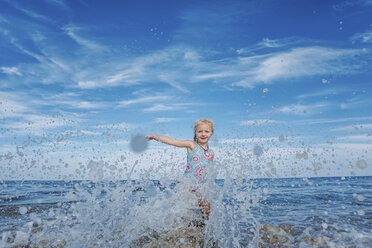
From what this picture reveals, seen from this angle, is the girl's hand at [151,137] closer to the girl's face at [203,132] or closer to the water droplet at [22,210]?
the girl's face at [203,132]

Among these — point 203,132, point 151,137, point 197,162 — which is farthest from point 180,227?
point 203,132

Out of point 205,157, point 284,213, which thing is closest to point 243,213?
point 284,213

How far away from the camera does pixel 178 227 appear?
4348 mm

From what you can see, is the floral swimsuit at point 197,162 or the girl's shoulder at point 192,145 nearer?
the floral swimsuit at point 197,162

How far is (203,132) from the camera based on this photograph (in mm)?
5480

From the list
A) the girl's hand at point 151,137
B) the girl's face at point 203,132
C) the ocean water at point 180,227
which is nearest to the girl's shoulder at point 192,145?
the girl's face at point 203,132

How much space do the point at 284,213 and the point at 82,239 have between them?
14.6 ft

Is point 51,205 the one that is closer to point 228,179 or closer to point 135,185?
point 135,185

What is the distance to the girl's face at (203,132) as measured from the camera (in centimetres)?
548

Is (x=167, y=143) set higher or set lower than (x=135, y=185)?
higher

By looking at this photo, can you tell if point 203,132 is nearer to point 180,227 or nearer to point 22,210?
point 180,227

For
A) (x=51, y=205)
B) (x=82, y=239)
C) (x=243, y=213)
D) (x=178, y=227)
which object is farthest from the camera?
(x=51, y=205)

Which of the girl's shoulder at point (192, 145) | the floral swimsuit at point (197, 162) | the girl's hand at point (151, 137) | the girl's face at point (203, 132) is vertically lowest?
the floral swimsuit at point (197, 162)

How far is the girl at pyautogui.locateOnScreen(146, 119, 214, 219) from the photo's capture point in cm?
525
